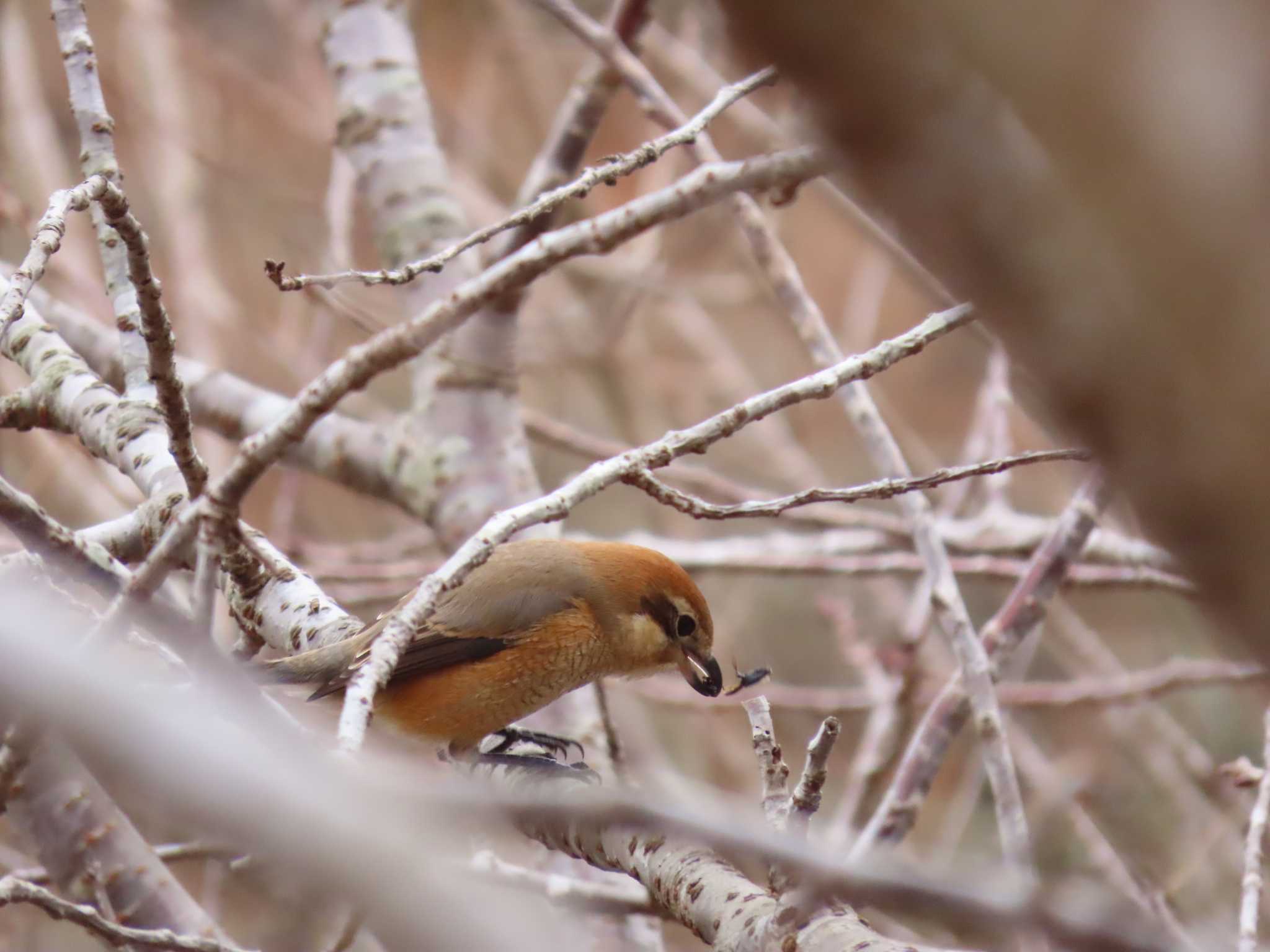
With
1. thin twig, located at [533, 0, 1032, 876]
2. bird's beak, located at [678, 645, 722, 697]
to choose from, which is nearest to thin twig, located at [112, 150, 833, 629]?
thin twig, located at [533, 0, 1032, 876]

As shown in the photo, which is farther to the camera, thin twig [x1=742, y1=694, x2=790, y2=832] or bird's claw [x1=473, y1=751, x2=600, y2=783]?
bird's claw [x1=473, y1=751, x2=600, y2=783]

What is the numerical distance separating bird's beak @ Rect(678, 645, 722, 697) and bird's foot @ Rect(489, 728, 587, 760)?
271 mm

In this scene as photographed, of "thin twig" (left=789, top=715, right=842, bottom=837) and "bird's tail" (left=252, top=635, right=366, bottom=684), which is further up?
"bird's tail" (left=252, top=635, right=366, bottom=684)

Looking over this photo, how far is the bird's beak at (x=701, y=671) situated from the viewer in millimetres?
2535

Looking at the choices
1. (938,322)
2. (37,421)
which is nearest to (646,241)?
(37,421)

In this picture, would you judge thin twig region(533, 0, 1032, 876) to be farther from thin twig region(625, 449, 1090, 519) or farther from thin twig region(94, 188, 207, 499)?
thin twig region(94, 188, 207, 499)

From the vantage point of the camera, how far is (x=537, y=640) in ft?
8.13

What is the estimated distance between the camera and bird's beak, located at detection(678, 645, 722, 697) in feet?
8.32

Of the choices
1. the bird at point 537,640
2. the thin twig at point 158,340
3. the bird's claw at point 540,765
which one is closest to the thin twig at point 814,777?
the thin twig at point 158,340

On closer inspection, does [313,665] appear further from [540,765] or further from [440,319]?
[440,319]

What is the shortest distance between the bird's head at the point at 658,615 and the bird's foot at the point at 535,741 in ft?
0.62

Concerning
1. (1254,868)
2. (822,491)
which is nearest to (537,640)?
(822,491)

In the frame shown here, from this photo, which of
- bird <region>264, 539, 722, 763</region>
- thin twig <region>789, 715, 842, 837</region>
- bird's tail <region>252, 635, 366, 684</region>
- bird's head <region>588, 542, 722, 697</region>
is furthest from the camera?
bird's head <region>588, 542, 722, 697</region>

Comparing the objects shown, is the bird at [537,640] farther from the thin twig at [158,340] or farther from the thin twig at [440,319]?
the thin twig at [440,319]
